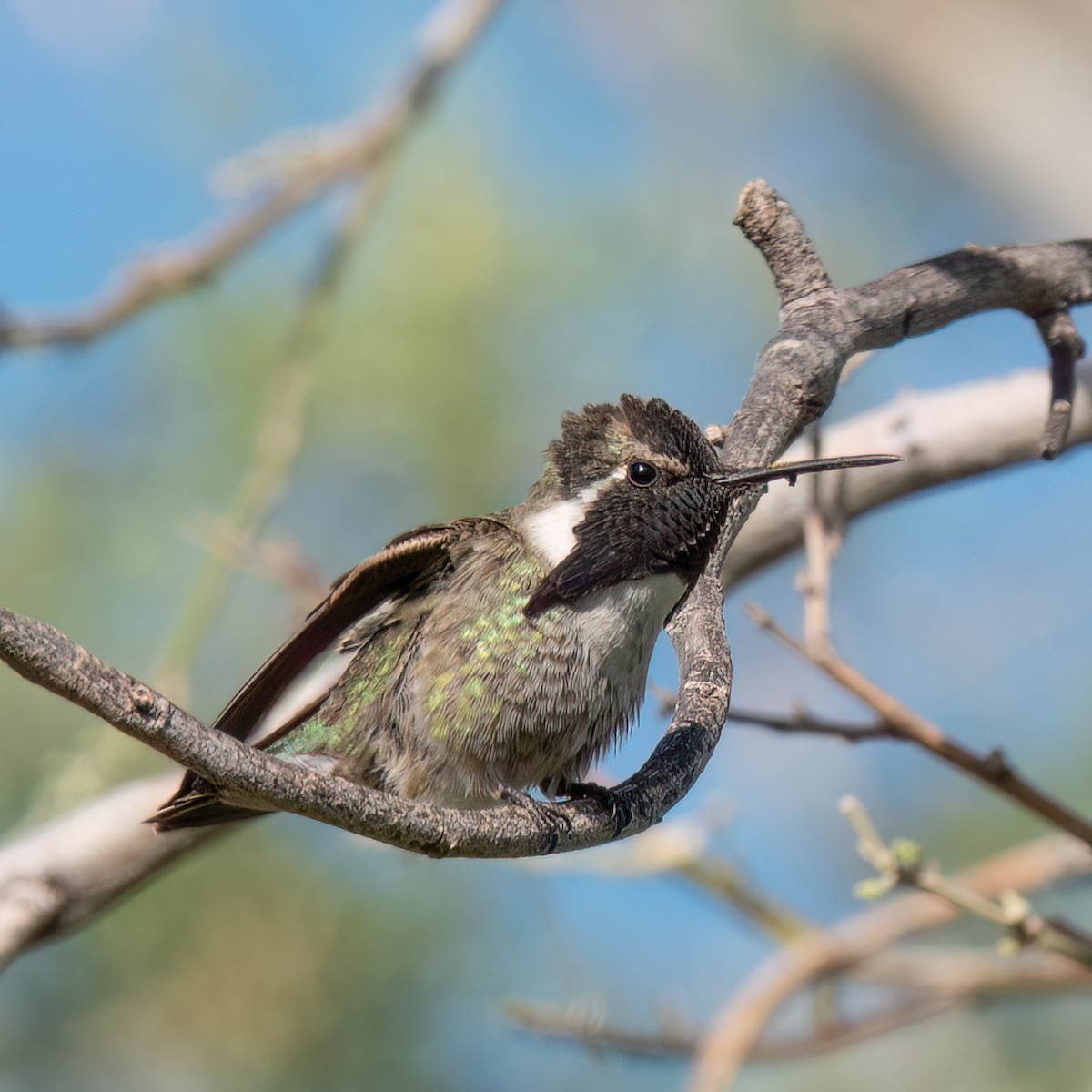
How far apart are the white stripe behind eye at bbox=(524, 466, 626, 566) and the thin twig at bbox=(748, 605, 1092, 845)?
46 centimetres

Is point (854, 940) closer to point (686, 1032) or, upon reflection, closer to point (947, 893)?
point (686, 1032)

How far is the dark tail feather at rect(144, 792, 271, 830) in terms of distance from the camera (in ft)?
9.70

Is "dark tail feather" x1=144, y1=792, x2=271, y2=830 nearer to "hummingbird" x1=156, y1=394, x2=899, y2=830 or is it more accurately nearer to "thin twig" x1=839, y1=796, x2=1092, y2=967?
"hummingbird" x1=156, y1=394, x2=899, y2=830

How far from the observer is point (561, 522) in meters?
3.45

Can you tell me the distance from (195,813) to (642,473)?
1245 mm

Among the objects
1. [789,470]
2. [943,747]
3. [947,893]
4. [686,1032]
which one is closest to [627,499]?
[789,470]

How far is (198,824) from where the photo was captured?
3227 mm

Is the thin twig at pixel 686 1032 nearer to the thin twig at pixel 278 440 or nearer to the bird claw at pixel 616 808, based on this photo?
the bird claw at pixel 616 808

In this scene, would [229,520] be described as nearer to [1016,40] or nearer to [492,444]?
[492,444]

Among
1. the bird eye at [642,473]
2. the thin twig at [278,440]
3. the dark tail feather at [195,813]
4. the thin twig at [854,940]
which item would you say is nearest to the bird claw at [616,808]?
the dark tail feather at [195,813]

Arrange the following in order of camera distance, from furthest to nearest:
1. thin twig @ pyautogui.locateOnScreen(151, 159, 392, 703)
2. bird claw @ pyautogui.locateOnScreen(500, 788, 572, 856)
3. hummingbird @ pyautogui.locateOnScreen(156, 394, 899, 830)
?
thin twig @ pyautogui.locateOnScreen(151, 159, 392, 703)
hummingbird @ pyautogui.locateOnScreen(156, 394, 899, 830)
bird claw @ pyautogui.locateOnScreen(500, 788, 572, 856)

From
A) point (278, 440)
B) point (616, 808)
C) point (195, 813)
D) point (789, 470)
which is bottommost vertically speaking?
point (616, 808)

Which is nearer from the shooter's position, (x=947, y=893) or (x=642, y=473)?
(x=947, y=893)

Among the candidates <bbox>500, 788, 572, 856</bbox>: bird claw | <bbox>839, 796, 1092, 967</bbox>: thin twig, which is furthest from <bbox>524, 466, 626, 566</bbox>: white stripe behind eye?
<bbox>839, 796, 1092, 967</bbox>: thin twig
